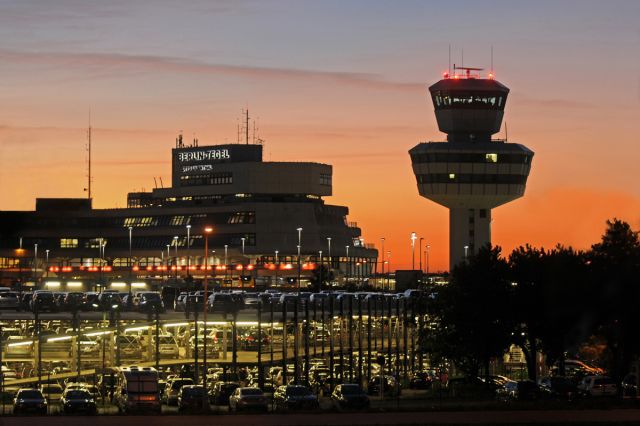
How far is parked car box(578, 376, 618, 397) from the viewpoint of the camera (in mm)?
97000

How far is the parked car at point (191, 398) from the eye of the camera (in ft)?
281

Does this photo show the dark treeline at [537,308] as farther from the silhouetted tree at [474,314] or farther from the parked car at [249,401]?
the parked car at [249,401]

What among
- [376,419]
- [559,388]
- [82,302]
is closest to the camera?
[376,419]

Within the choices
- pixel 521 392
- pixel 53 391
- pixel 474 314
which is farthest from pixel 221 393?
pixel 474 314

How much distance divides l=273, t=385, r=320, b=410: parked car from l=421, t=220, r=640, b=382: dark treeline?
28633 mm

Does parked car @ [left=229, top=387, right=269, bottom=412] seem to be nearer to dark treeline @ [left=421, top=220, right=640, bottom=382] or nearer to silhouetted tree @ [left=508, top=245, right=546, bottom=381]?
dark treeline @ [left=421, top=220, right=640, bottom=382]

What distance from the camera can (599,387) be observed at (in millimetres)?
97750

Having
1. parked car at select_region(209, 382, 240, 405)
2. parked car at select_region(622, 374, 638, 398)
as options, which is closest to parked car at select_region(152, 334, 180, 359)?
parked car at select_region(209, 382, 240, 405)

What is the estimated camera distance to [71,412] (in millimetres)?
78562

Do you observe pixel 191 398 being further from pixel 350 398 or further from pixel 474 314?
pixel 474 314

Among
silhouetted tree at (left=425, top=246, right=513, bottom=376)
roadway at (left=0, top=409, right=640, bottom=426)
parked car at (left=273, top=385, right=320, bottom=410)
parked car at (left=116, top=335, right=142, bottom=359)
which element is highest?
silhouetted tree at (left=425, top=246, right=513, bottom=376)

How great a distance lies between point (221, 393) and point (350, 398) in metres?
11.6

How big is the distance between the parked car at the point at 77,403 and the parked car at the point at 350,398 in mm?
15691

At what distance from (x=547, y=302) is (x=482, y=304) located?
5.60m
